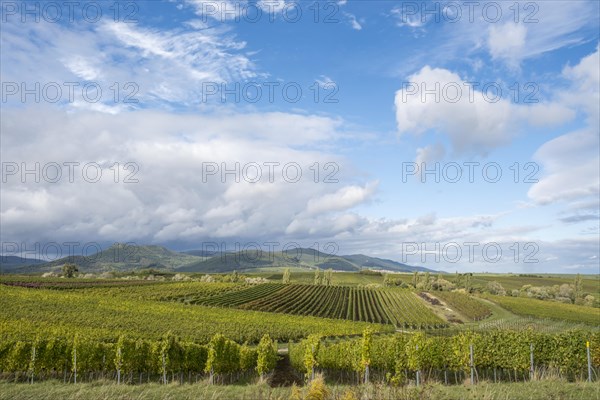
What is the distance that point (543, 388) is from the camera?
16688mm

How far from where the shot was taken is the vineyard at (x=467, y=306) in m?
106

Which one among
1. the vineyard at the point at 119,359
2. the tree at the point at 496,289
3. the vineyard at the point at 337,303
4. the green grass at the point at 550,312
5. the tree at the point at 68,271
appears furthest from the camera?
the tree at the point at 496,289

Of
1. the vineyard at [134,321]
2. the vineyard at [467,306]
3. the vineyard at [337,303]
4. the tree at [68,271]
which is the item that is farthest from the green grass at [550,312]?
the tree at [68,271]

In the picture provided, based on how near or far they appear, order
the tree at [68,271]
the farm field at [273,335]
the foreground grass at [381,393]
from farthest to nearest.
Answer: the tree at [68,271]
the farm field at [273,335]
the foreground grass at [381,393]

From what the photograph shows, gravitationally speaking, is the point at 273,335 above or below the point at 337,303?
above

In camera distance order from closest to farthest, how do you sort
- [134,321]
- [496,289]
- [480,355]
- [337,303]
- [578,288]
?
[480,355], [134,321], [337,303], [578,288], [496,289]

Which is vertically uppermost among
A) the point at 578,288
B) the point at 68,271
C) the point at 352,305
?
the point at 68,271

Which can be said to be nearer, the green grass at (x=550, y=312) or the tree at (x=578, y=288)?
the green grass at (x=550, y=312)

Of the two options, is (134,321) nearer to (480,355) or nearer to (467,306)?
(480,355)

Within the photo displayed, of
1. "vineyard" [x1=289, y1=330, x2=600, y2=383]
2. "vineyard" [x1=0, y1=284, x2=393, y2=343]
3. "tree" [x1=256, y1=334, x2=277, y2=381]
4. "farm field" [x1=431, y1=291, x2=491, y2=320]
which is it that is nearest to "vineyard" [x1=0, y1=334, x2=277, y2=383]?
"tree" [x1=256, y1=334, x2=277, y2=381]

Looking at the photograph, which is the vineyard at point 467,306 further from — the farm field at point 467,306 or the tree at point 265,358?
the tree at point 265,358

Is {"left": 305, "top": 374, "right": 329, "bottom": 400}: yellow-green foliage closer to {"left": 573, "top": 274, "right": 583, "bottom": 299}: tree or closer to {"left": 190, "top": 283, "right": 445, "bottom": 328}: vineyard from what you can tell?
{"left": 190, "top": 283, "right": 445, "bottom": 328}: vineyard

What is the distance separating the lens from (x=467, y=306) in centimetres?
11431

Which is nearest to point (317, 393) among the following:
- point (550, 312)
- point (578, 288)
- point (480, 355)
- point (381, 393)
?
point (381, 393)
